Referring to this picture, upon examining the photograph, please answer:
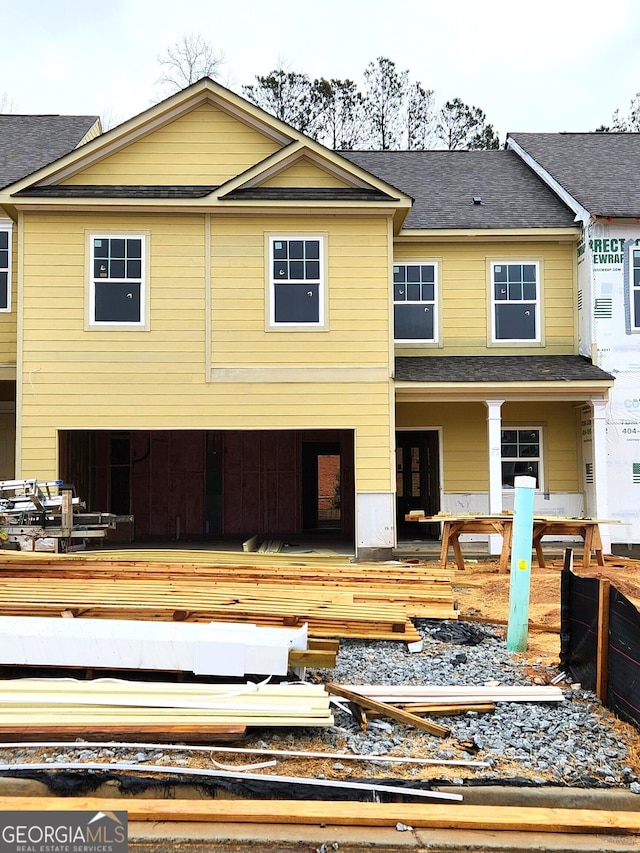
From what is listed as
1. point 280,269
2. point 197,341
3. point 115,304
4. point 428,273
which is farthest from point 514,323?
point 115,304

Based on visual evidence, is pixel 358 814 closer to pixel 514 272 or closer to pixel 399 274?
pixel 399 274

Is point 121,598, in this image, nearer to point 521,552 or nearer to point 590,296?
point 521,552

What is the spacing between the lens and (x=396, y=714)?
479cm

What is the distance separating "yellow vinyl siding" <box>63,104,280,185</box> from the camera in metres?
12.9

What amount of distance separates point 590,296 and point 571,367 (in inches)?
59.1

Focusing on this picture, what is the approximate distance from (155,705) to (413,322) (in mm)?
11231

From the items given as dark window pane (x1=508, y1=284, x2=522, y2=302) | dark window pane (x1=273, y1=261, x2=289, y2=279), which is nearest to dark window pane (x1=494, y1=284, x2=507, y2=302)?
dark window pane (x1=508, y1=284, x2=522, y2=302)

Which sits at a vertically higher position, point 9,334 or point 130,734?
point 9,334

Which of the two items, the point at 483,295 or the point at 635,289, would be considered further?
the point at 483,295

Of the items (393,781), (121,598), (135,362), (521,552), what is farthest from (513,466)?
(393,781)

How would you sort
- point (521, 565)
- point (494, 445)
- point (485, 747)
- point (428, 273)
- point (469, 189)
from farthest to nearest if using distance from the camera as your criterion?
point (469, 189), point (428, 273), point (494, 445), point (521, 565), point (485, 747)

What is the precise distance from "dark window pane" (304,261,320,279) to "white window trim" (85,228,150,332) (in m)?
2.71

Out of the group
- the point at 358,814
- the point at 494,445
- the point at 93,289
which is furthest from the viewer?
the point at 494,445

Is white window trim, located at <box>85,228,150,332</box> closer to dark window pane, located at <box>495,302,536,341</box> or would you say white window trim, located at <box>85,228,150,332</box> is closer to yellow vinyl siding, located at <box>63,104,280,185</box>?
yellow vinyl siding, located at <box>63,104,280,185</box>
